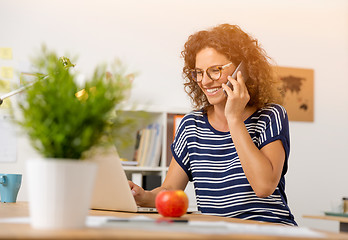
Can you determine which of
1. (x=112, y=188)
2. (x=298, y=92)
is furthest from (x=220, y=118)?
(x=298, y=92)

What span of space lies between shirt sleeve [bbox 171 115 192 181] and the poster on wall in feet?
5.80

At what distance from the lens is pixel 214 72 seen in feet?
6.01

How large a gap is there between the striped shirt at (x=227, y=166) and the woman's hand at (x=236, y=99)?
155 millimetres

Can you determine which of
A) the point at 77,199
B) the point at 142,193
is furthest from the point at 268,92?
the point at 77,199

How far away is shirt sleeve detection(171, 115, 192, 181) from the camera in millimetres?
1946

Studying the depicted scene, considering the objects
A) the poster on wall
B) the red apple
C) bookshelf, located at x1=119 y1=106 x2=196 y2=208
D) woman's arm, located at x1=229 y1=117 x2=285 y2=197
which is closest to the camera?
the red apple

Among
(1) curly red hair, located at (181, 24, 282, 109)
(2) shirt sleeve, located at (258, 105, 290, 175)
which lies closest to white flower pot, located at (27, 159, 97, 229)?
(2) shirt sleeve, located at (258, 105, 290, 175)

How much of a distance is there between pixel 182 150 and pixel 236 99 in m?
0.43

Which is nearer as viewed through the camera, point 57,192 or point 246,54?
point 57,192

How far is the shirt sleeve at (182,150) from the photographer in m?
1.95

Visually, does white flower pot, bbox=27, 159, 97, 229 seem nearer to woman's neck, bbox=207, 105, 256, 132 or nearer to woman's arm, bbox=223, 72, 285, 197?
woman's arm, bbox=223, 72, 285, 197

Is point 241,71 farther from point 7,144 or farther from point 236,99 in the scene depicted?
point 7,144

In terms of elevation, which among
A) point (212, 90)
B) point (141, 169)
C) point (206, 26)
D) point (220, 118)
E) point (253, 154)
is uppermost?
point (206, 26)

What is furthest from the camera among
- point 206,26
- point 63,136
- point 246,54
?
point 206,26
